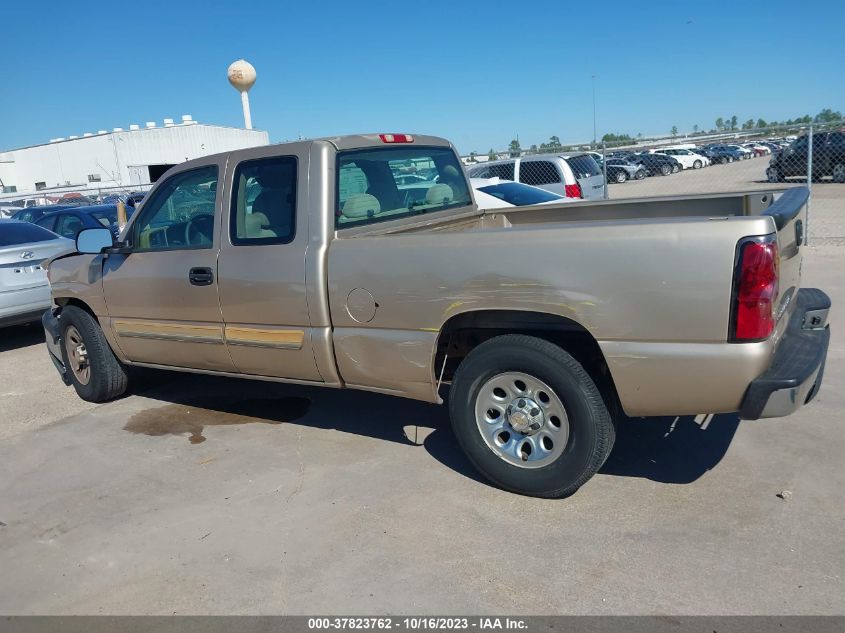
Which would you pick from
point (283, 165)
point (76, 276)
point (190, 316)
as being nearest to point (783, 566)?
point (283, 165)

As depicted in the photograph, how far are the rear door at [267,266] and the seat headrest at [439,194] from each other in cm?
108

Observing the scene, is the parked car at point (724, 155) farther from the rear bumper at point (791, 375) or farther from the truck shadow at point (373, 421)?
the rear bumper at point (791, 375)

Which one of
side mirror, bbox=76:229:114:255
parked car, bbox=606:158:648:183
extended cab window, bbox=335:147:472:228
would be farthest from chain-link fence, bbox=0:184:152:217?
→ parked car, bbox=606:158:648:183

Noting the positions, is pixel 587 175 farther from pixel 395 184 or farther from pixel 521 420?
pixel 521 420

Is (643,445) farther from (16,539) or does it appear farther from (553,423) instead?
(16,539)

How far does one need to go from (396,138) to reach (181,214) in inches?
64.0

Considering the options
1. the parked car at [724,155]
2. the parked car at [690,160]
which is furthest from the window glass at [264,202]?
the parked car at [724,155]

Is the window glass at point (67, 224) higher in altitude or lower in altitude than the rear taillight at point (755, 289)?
higher

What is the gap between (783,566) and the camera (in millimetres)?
2955

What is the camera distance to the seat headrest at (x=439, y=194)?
4.93 meters

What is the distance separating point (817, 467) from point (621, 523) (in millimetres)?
1292

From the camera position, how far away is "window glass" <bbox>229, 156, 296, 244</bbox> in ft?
13.8
